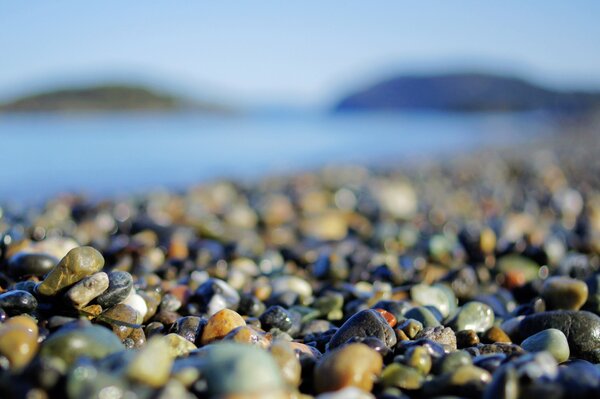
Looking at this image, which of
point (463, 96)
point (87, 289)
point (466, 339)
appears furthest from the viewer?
point (463, 96)

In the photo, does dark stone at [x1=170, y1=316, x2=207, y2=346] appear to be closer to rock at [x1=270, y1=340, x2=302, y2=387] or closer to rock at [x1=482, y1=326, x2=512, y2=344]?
rock at [x1=270, y1=340, x2=302, y2=387]

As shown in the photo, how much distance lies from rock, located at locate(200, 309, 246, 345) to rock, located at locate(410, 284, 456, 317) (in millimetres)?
1010

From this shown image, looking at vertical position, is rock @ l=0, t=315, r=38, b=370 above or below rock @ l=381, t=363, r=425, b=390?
above

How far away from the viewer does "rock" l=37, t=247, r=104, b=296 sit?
206 centimetres

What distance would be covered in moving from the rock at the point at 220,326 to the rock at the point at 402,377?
598 millimetres

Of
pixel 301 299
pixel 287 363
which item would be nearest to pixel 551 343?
pixel 287 363

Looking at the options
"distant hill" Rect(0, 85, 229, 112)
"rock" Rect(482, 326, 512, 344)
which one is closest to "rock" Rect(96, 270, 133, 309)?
"rock" Rect(482, 326, 512, 344)

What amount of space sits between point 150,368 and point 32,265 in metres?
1.33

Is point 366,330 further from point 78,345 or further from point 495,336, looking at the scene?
point 78,345

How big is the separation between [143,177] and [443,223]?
19.0 ft

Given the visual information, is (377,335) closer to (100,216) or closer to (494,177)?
(100,216)

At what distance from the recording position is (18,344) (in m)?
1.63

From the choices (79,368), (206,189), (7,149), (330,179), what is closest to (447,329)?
(79,368)

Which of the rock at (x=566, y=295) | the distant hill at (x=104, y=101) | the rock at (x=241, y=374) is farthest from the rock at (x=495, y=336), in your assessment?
the distant hill at (x=104, y=101)
